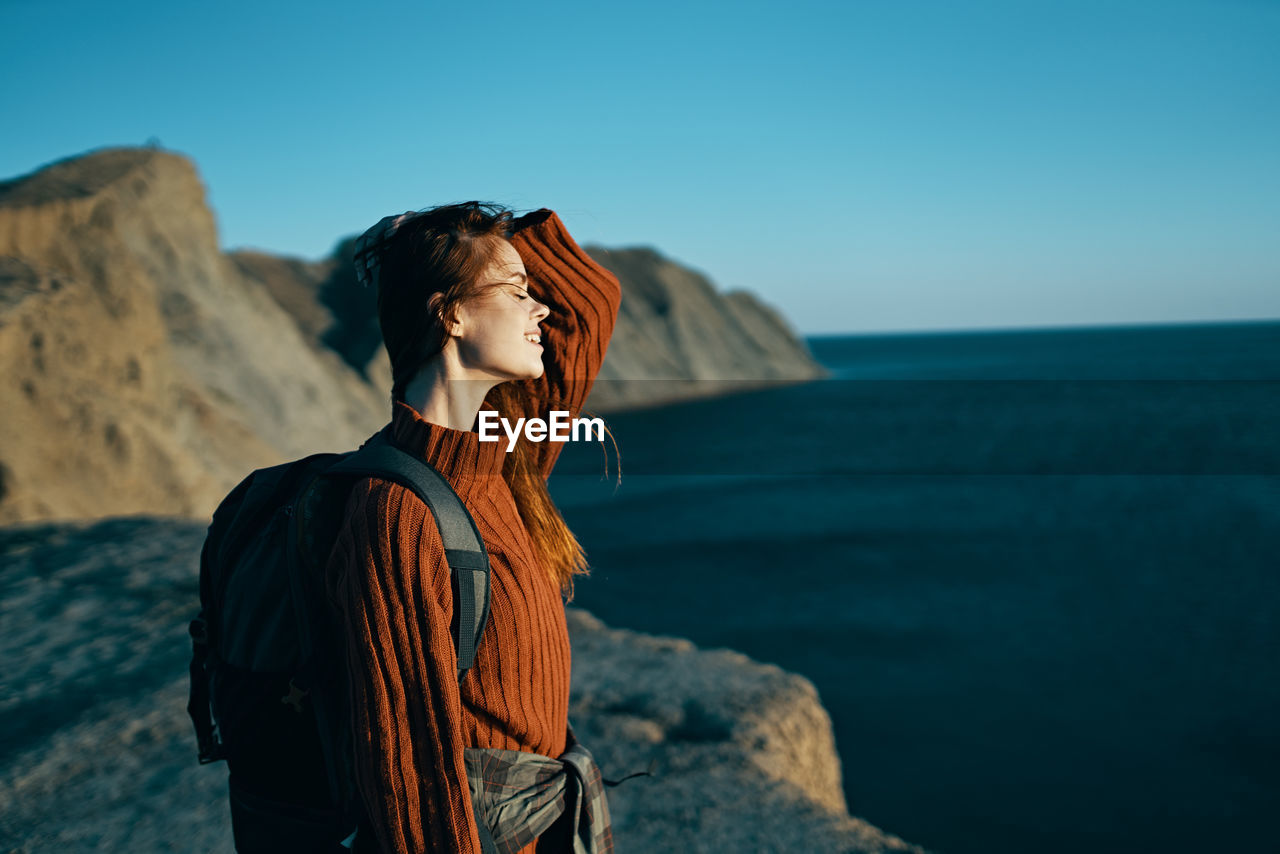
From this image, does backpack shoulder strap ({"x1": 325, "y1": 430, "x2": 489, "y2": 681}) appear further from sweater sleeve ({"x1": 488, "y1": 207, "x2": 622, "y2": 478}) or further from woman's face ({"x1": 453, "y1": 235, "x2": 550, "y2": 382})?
sweater sleeve ({"x1": 488, "y1": 207, "x2": 622, "y2": 478})

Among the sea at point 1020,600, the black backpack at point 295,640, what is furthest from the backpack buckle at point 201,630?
the sea at point 1020,600

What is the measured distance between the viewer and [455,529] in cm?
129

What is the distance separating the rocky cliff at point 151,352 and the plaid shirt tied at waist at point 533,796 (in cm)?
A: 84

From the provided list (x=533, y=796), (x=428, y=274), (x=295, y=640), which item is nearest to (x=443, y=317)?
(x=428, y=274)

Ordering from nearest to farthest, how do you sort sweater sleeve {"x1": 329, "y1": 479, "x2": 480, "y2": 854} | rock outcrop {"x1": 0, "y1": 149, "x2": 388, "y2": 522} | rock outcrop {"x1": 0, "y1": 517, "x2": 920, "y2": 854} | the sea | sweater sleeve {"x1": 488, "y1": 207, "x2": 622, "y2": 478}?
sweater sleeve {"x1": 329, "y1": 479, "x2": 480, "y2": 854} → sweater sleeve {"x1": 488, "y1": 207, "x2": 622, "y2": 478} → rock outcrop {"x1": 0, "y1": 517, "x2": 920, "y2": 854} → the sea → rock outcrop {"x1": 0, "y1": 149, "x2": 388, "y2": 522}

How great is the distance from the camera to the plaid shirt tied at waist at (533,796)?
1.42 meters

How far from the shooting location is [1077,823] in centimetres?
571

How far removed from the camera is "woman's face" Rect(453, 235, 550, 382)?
4.78 ft

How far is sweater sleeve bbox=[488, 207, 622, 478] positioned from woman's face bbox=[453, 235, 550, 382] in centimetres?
21

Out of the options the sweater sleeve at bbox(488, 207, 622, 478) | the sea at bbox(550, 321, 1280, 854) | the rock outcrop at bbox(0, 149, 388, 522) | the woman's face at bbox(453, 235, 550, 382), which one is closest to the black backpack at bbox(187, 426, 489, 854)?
the woman's face at bbox(453, 235, 550, 382)

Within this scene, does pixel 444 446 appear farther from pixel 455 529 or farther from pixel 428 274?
pixel 428 274

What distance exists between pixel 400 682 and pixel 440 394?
50cm

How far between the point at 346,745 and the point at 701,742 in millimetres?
2844

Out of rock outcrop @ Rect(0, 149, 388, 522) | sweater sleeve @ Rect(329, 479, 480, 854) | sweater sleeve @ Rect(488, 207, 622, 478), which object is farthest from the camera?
rock outcrop @ Rect(0, 149, 388, 522)
